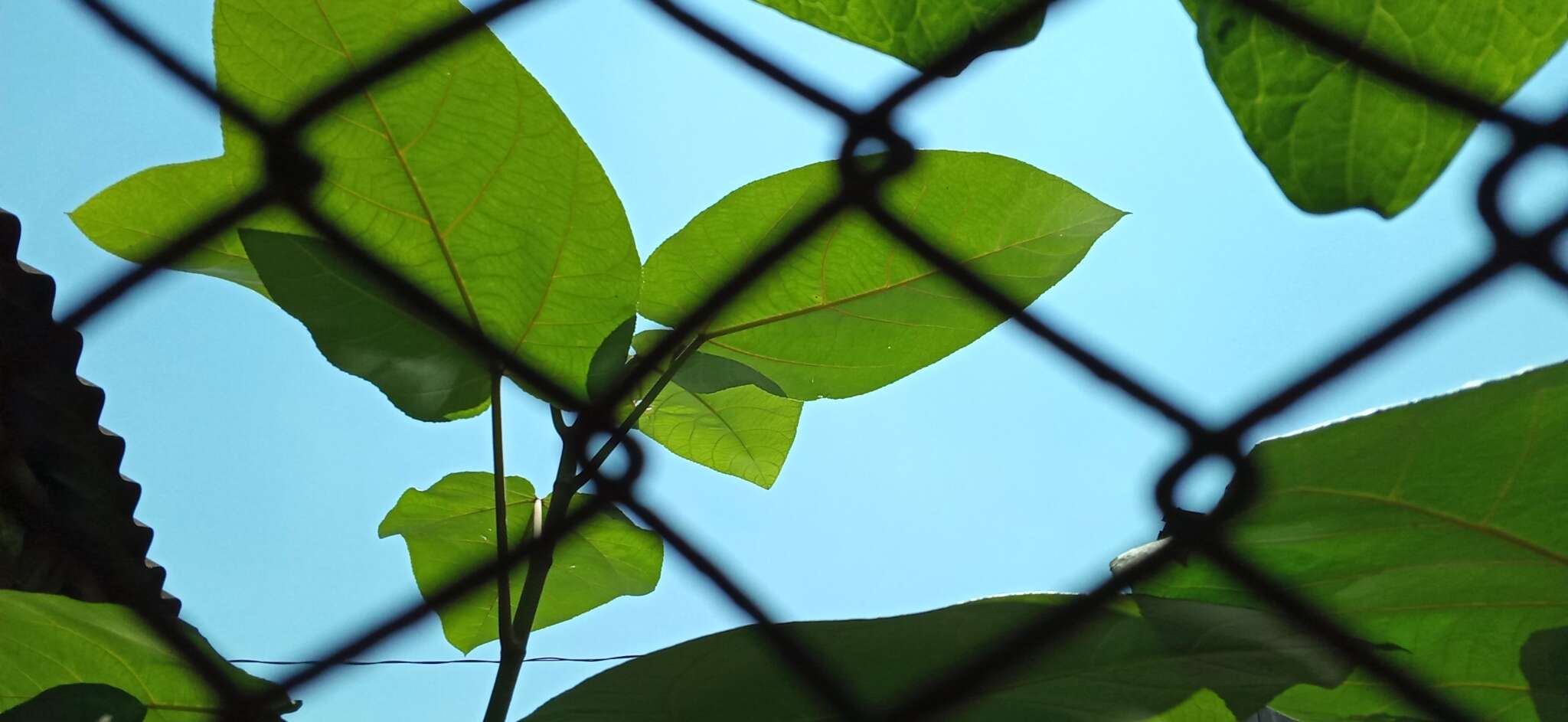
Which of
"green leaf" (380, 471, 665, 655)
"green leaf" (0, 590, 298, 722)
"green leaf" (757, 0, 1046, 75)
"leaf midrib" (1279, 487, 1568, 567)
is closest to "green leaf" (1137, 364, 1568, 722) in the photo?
"leaf midrib" (1279, 487, 1568, 567)

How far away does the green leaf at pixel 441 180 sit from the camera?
1.40 ft

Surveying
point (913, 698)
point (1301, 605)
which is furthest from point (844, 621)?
point (1301, 605)

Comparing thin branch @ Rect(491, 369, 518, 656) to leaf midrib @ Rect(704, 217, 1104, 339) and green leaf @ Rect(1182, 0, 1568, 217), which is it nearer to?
leaf midrib @ Rect(704, 217, 1104, 339)

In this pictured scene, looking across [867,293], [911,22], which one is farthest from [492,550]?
[911,22]

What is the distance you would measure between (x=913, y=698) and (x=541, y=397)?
8.7 inches

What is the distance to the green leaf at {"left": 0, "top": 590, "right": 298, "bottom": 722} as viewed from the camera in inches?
16.1

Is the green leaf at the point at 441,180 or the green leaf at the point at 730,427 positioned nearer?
the green leaf at the point at 441,180

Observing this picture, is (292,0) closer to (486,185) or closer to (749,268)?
(486,185)

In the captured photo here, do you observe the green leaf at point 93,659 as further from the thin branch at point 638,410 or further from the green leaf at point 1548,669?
the green leaf at point 1548,669

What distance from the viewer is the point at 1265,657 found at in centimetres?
30

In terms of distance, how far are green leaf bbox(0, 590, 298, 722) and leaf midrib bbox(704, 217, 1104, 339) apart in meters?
0.25

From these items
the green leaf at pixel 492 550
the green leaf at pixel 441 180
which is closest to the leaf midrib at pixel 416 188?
the green leaf at pixel 441 180

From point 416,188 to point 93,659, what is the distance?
0.73 ft

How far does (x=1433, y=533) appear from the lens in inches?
13.0
